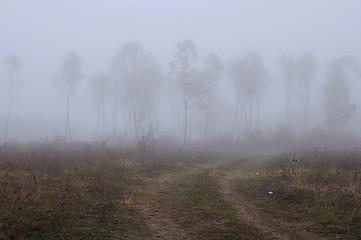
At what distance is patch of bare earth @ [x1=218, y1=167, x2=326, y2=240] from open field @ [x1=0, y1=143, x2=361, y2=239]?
0.09 feet

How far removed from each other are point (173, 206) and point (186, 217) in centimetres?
152

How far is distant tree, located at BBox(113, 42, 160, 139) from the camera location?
43219 millimetres

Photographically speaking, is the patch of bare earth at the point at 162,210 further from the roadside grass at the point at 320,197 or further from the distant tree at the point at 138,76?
the distant tree at the point at 138,76

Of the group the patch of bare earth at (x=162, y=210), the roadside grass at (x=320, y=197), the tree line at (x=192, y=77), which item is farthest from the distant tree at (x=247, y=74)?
the patch of bare earth at (x=162, y=210)

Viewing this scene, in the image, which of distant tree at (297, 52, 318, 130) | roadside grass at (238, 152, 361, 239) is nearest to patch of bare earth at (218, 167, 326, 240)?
roadside grass at (238, 152, 361, 239)

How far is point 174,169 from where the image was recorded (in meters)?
18.7

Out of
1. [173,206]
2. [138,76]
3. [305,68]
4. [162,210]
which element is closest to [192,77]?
[138,76]

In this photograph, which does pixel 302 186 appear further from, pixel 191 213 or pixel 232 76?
pixel 232 76

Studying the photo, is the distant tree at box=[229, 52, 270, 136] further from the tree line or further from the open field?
the open field

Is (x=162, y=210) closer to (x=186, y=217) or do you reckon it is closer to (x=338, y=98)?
(x=186, y=217)

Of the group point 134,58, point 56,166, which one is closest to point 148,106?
point 134,58

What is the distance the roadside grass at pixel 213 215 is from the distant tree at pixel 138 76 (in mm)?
32560

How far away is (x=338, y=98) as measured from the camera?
49812 millimetres

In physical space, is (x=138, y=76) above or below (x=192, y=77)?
above
